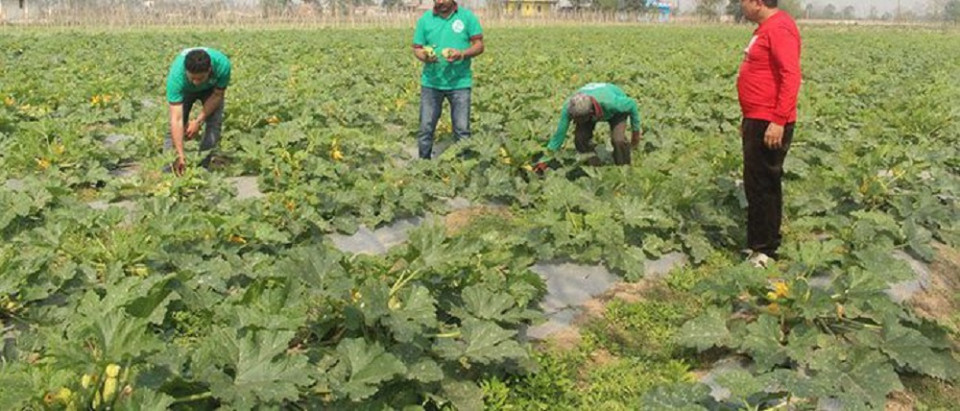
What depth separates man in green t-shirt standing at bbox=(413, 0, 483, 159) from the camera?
6.97 metres

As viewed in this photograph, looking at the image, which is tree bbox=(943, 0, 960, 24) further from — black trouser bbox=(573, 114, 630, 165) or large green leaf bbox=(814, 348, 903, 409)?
large green leaf bbox=(814, 348, 903, 409)

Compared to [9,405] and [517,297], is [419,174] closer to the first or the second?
[517,297]

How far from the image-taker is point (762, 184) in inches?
192

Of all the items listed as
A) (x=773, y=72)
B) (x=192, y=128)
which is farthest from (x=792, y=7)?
(x=192, y=128)

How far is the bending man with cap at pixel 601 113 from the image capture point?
6.07 meters

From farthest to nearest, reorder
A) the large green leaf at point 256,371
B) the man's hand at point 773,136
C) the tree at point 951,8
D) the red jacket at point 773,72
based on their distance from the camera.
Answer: the tree at point 951,8, the man's hand at point 773,136, the red jacket at point 773,72, the large green leaf at point 256,371

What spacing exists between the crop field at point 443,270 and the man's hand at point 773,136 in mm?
646

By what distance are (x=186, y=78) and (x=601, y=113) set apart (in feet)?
11.6

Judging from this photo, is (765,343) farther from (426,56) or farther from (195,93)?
(195,93)

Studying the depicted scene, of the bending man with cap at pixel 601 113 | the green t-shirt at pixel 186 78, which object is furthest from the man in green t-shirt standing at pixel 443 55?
the green t-shirt at pixel 186 78

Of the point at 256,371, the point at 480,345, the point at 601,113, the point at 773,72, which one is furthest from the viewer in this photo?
the point at 601,113

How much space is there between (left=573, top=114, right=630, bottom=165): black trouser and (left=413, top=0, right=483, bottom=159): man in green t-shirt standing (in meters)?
1.23

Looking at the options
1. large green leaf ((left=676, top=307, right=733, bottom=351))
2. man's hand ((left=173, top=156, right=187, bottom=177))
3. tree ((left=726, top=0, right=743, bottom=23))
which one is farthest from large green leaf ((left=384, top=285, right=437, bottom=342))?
tree ((left=726, top=0, right=743, bottom=23))

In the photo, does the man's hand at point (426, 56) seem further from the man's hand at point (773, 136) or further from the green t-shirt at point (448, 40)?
the man's hand at point (773, 136)
